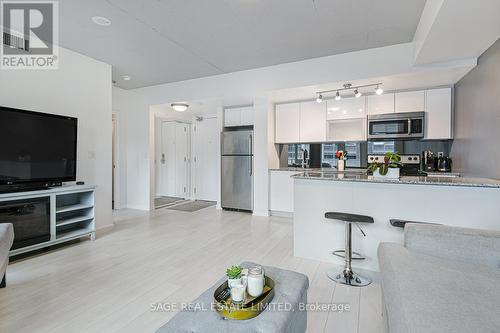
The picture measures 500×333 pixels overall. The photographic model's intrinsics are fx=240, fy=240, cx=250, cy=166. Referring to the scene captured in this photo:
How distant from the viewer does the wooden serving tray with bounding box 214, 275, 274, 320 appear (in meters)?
1.09

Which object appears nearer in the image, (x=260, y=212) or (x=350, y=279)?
(x=350, y=279)

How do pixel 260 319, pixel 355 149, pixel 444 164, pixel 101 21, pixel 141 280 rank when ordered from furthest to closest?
1. pixel 355 149
2. pixel 444 164
3. pixel 101 21
4. pixel 141 280
5. pixel 260 319

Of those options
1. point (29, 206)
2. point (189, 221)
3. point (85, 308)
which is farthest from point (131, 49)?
point (85, 308)

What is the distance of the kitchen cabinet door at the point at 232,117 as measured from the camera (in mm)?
5359

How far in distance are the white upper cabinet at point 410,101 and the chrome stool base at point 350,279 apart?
9.63 ft

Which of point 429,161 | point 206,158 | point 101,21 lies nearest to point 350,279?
point 429,161

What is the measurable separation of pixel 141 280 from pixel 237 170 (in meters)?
3.15

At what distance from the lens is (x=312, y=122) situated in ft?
15.3

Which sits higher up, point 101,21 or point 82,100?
point 101,21

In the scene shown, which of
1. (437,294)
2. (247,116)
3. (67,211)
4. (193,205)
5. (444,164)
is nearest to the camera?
(437,294)

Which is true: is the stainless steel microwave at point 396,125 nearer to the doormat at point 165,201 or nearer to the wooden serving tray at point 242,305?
the wooden serving tray at point 242,305

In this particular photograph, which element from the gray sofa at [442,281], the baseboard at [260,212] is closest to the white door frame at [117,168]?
the baseboard at [260,212]

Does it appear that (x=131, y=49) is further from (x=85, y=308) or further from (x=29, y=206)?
(x=85, y=308)

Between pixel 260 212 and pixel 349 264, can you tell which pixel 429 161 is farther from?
pixel 260 212
